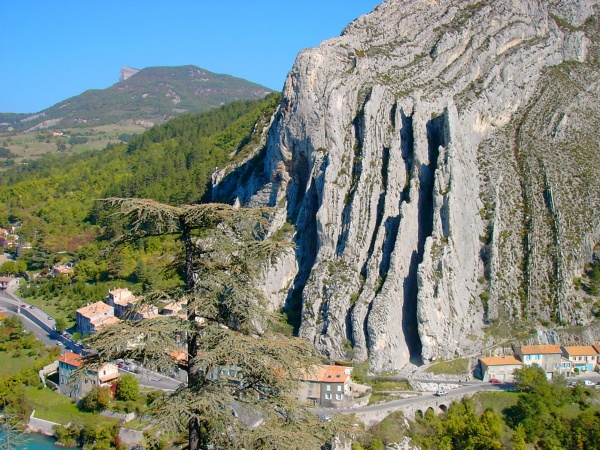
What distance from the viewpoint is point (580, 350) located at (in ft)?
108

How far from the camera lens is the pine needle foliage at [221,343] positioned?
7359mm

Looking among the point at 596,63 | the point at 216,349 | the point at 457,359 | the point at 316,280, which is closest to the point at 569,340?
the point at 457,359

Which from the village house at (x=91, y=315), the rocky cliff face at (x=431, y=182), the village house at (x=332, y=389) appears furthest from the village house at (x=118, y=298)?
the village house at (x=332, y=389)

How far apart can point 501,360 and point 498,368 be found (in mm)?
524

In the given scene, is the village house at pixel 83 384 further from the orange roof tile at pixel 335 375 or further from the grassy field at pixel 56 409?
the orange roof tile at pixel 335 375

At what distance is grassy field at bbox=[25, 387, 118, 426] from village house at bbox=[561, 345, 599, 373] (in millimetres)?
22941

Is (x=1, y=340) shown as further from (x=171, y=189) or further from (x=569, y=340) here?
(x=569, y=340)

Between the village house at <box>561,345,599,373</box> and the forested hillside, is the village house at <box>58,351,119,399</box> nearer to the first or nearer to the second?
the forested hillside

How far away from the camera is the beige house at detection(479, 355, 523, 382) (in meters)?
31.5

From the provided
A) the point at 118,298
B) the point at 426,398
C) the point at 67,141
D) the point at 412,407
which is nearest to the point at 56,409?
the point at 118,298

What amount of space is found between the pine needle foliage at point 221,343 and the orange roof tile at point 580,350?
92.7 ft

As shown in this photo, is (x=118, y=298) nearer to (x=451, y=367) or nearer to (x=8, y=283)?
(x=8, y=283)

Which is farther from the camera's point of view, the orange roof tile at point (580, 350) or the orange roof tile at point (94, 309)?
the orange roof tile at point (94, 309)

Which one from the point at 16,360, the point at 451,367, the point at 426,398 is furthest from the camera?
the point at 16,360
